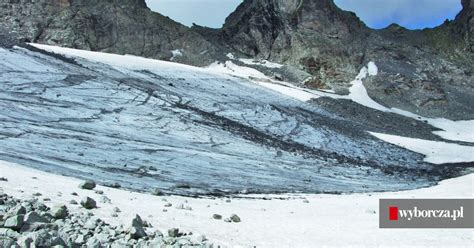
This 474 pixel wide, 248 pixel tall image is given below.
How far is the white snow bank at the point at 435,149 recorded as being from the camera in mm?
38906

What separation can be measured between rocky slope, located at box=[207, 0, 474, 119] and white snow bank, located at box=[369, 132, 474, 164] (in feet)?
71.6

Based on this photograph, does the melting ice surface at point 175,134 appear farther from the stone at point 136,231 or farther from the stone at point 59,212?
the stone at point 136,231

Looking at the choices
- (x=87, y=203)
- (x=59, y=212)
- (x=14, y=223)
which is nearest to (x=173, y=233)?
(x=59, y=212)

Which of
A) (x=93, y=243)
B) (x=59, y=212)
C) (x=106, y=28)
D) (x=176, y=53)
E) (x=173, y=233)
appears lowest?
(x=173, y=233)

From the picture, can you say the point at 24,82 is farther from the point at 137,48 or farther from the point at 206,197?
the point at 137,48

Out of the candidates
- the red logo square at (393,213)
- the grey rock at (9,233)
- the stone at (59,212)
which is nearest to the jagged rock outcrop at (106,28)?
the red logo square at (393,213)

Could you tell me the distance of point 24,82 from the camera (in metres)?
32.2

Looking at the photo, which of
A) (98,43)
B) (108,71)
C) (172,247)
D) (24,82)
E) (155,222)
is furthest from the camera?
(98,43)

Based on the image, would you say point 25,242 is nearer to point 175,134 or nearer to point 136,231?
point 136,231

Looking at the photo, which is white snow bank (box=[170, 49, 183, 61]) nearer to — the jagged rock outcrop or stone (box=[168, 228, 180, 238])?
the jagged rock outcrop

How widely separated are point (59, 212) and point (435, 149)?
3987cm

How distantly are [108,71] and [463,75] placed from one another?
5602 centimetres

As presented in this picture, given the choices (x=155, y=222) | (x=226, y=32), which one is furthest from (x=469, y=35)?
(x=155, y=222)

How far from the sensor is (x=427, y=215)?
12.4m
